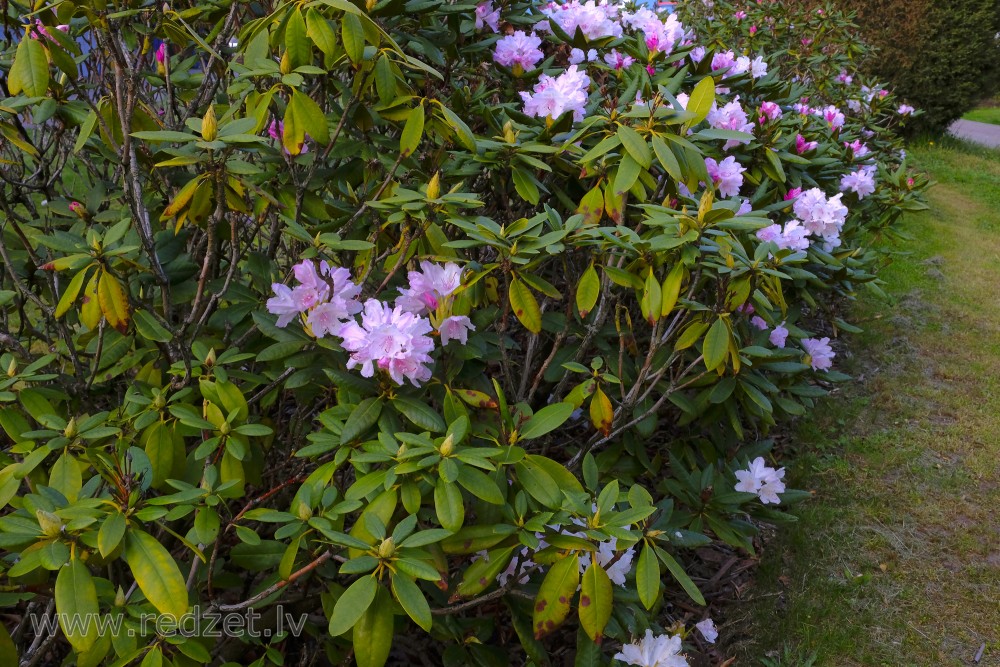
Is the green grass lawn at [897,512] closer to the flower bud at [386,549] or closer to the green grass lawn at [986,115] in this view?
the flower bud at [386,549]

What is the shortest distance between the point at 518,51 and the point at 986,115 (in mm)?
23712

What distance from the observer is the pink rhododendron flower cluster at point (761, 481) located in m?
2.24

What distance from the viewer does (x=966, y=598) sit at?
2.57 metres

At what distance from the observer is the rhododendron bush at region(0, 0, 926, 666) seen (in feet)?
4.11

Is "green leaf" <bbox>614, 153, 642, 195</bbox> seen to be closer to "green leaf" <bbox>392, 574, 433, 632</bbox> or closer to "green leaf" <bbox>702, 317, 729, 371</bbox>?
"green leaf" <bbox>702, 317, 729, 371</bbox>

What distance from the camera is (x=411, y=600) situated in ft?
3.66

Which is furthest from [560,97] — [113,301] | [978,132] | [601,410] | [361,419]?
[978,132]

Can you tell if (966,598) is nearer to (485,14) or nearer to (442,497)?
(442,497)

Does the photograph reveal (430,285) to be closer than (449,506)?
No

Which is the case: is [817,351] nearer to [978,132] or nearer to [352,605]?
[352,605]

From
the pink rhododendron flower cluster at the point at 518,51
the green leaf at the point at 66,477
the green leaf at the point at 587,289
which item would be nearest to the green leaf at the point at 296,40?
the green leaf at the point at 587,289

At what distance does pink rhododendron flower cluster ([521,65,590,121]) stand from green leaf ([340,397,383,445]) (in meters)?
0.99

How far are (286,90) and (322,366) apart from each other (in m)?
0.62

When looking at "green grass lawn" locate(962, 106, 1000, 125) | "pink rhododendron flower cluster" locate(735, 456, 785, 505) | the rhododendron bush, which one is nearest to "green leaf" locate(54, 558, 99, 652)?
the rhododendron bush
